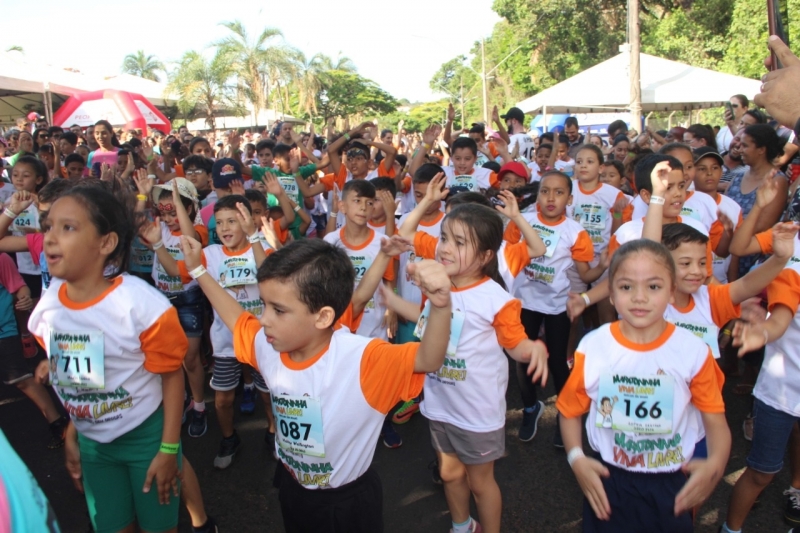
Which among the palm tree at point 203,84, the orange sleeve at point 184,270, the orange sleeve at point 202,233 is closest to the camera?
the orange sleeve at point 184,270

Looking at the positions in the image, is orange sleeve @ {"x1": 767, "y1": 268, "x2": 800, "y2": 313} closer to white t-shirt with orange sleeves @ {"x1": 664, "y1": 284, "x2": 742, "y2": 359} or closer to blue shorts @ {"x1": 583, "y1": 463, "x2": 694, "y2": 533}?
white t-shirt with orange sleeves @ {"x1": 664, "y1": 284, "x2": 742, "y2": 359}

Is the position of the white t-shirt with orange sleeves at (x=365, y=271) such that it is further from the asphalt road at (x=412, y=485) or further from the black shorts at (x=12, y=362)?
the black shorts at (x=12, y=362)

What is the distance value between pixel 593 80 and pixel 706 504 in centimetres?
1228

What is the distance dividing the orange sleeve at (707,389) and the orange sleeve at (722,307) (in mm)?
687

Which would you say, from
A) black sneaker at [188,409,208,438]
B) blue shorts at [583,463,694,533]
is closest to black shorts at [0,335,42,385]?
black sneaker at [188,409,208,438]

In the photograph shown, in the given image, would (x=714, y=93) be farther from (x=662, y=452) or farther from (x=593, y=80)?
(x=662, y=452)

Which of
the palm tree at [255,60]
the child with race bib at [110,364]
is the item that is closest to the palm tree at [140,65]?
the palm tree at [255,60]

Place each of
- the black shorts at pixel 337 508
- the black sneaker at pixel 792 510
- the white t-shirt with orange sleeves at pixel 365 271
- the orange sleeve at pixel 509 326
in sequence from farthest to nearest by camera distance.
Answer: the white t-shirt with orange sleeves at pixel 365 271, the black sneaker at pixel 792 510, the orange sleeve at pixel 509 326, the black shorts at pixel 337 508

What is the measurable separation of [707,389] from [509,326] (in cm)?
84

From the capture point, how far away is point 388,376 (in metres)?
2.07

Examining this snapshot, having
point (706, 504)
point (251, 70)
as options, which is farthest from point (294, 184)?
point (251, 70)

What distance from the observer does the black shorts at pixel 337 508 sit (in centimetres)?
217

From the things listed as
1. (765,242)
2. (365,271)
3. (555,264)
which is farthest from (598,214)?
(365,271)

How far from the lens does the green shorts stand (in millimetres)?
2494
